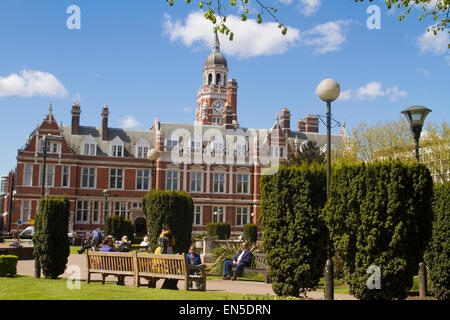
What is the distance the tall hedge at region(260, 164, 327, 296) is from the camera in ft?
37.0

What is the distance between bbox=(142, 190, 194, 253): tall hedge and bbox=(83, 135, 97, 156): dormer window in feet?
113

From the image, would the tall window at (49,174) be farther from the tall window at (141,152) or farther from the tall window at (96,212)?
the tall window at (141,152)

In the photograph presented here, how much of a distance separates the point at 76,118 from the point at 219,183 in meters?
16.2

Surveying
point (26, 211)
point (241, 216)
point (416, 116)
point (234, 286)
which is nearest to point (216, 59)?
point (241, 216)

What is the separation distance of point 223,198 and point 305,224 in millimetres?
41095

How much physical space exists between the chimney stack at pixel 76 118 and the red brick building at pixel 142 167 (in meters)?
0.11

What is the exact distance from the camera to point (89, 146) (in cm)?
5047

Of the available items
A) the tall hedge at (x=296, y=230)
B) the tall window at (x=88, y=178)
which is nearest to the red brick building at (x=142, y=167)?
the tall window at (x=88, y=178)

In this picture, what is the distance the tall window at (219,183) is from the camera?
2068 inches

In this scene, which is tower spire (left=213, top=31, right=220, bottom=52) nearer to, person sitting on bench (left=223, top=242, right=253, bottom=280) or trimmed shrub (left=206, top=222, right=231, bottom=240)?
trimmed shrub (left=206, top=222, right=231, bottom=240)

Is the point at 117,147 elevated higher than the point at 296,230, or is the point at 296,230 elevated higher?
the point at 117,147

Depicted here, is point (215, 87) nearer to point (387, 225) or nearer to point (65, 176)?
point (65, 176)

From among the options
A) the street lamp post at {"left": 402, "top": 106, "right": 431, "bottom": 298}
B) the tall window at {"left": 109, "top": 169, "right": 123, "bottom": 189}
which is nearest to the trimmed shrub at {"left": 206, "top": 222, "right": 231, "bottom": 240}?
the tall window at {"left": 109, "top": 169, "right": 123, "bottom": 189}
